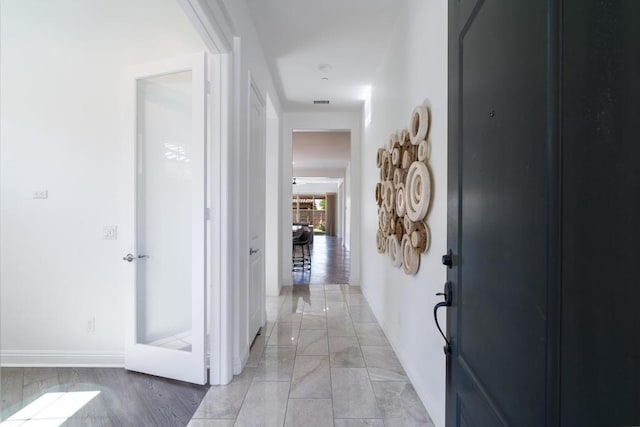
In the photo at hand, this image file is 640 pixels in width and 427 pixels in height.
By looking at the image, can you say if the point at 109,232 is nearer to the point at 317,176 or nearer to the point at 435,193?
the point at 435,193

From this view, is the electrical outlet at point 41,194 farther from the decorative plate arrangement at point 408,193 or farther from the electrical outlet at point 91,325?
the decorative plate arrangement at point 408,193

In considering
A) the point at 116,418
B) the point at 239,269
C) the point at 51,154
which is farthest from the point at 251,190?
the point at 116,418

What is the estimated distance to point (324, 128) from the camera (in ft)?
16.7

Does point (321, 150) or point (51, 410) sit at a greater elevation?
point (321, 150)

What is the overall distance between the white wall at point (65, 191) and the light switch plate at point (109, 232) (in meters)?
0.03

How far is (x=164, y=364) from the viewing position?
2250 mm

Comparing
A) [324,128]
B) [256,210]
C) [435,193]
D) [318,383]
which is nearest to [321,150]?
[324,128]

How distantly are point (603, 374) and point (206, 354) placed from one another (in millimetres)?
2240

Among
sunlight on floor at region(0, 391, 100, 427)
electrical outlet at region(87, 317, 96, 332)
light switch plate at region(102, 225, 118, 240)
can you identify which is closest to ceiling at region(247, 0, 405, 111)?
light switch plate at region(102, 225, 118, 240)

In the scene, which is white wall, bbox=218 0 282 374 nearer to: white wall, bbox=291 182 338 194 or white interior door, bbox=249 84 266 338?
white interior door, bbox=249 84 266 338

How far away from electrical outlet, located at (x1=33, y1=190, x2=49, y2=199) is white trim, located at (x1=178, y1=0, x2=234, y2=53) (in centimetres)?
179

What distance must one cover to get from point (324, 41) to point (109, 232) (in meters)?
2.64

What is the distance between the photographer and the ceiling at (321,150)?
6385 mm

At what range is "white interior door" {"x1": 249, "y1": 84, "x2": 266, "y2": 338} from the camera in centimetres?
284
